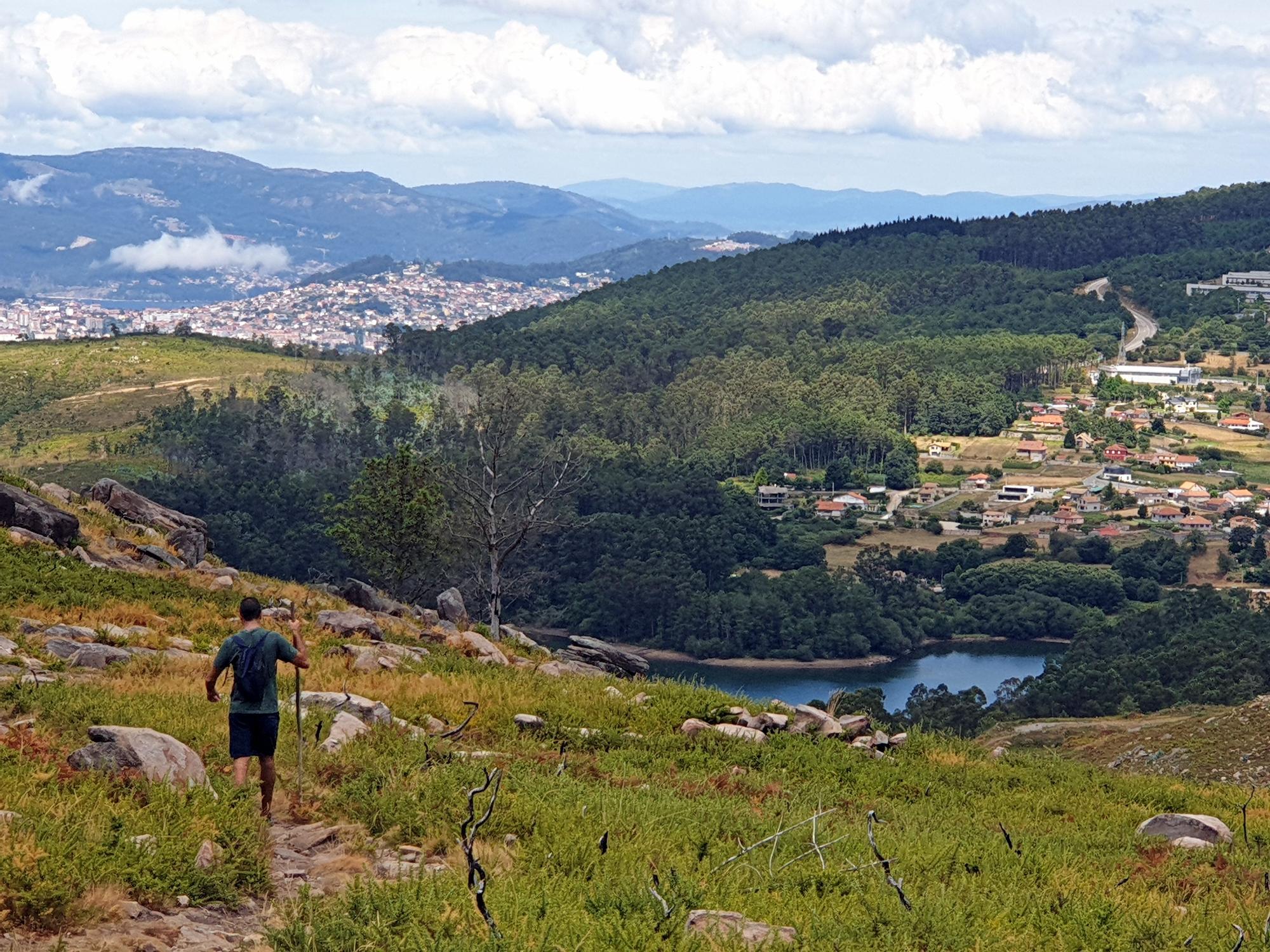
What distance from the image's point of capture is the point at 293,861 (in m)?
6.71

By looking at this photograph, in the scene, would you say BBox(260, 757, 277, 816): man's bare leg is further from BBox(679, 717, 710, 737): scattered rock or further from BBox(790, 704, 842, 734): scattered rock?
BBox(790, 704, 842, 734): scattered rock

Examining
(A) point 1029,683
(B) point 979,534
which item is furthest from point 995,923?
(B) point 979,534

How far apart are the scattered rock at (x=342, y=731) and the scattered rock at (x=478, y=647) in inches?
215

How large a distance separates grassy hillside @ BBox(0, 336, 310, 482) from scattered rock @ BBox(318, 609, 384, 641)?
5194cm

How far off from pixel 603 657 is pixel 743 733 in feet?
27.0

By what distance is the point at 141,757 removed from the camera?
732cm

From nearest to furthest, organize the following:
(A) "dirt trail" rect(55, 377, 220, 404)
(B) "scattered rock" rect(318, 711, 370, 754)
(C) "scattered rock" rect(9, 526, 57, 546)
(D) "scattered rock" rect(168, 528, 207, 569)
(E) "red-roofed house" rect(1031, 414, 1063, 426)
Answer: (B) "scattered rock" rect(318, 711, 370, 754) → (C) "scattered rock" rect(9, 526, 57, 546) → (D) "scattered rock" rect(168, 528, 207, 569) → (A) "dirt trail" rect(55, 377, 220, 404) → (E) "red-roofed house" rect(1031, 414, 1063, 426)

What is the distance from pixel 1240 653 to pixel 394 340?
86.6 m

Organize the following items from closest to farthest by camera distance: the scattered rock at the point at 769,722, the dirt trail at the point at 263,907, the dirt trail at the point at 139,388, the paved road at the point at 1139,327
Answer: the dirt trail at the point at 263,907
the scattered rock at the point at 769,722
the dirt trail at the point at 139,388
the paved road at the point at 1139,327

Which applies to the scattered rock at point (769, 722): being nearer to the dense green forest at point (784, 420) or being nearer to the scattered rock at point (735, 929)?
the scattered rock at point (735, 929)

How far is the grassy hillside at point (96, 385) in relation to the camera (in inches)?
2886

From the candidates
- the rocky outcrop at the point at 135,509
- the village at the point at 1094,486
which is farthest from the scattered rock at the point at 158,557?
the village at the point at 1094,486

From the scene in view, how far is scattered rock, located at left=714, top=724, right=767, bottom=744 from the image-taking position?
1093cm

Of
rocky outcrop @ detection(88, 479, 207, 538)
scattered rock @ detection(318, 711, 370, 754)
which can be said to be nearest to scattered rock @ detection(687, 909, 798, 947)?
scattered rock @ detection(318, 711, 370, 754)
